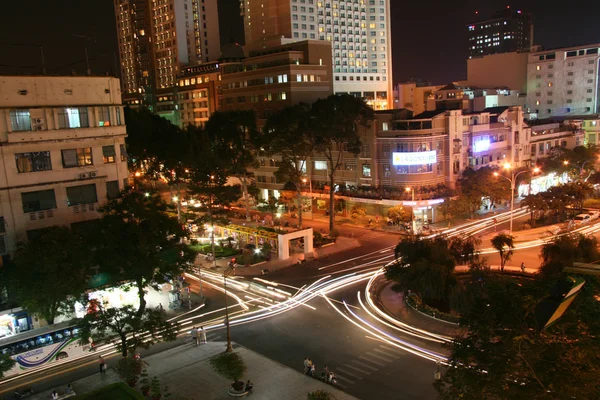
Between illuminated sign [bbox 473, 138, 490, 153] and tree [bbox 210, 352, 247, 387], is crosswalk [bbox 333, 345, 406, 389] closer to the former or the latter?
tree [bbox 210, 352, 247, 387]

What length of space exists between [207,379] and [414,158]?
1613 inches

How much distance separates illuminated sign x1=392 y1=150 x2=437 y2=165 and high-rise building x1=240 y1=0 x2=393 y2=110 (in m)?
69.7

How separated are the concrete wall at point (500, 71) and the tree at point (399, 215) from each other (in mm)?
77181

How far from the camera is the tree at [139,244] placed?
3167cm

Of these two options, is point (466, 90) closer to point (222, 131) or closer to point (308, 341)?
point (222, 131)

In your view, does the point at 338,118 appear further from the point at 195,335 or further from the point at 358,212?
the point at 195,335

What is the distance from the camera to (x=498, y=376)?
1514cm

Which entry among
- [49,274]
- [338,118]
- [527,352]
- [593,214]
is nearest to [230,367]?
[49,274]

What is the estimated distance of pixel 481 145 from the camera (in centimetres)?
6875

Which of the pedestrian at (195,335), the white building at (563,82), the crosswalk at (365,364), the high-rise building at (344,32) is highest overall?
the high-rise building at (344,32)

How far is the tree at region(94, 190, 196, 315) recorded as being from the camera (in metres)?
31.7

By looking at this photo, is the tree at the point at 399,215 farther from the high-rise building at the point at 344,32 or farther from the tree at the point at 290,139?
the high-rise building at the point at 344,32

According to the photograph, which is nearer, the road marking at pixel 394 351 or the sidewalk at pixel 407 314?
the road marking at pixel 394 351

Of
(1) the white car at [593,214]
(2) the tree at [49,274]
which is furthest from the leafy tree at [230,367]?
(1) the white car at [593,214]
